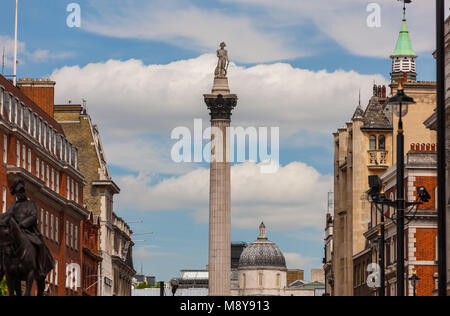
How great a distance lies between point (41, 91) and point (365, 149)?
30.4m

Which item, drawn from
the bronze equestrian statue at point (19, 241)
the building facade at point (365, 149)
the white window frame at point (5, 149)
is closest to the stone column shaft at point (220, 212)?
the building facade at point (365, 149)

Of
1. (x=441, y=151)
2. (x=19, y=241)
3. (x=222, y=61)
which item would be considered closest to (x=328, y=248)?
(x=222, y=61)

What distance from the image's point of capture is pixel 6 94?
85.4m

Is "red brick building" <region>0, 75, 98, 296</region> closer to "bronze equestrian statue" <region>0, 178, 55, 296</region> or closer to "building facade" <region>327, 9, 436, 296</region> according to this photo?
"building facade" <region>327, 9, 436, 296</region>

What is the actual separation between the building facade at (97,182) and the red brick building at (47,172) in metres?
10.3

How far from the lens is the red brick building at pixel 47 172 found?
85.6m

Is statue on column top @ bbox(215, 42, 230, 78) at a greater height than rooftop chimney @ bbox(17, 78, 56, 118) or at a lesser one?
greater

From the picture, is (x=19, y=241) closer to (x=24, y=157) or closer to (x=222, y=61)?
(x=24, y=157)

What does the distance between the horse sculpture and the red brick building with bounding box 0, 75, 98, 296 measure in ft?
153

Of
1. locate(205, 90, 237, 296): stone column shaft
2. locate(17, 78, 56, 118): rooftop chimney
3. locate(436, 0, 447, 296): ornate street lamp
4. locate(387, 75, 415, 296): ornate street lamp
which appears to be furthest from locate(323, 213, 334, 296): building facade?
locate(436, 0, 447, 296): ornate street lamp

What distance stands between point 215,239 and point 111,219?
19.8 metres

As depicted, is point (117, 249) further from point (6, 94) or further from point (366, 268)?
point (6, 94)

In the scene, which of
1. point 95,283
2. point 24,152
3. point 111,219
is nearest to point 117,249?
point 111,219

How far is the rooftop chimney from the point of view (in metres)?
111
